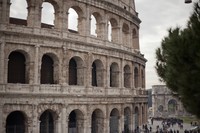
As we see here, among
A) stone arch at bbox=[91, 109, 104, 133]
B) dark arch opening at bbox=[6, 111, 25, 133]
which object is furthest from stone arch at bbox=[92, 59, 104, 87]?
dark arch opening at bbox=[6, 111, 25, 133]

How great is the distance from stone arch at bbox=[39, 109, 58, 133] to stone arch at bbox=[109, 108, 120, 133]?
545cm

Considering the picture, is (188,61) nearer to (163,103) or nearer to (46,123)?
(46,123)

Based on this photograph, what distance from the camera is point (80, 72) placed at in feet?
74.1

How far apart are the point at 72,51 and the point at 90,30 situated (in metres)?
2.56

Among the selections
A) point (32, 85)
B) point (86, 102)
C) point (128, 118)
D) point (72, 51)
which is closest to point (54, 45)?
point (72, 51)

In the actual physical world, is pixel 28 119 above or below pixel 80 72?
below

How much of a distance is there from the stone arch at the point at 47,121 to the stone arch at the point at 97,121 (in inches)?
151

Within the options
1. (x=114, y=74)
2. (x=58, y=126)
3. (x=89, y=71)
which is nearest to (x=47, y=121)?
(x=58, y=126)

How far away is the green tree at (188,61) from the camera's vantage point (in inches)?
304

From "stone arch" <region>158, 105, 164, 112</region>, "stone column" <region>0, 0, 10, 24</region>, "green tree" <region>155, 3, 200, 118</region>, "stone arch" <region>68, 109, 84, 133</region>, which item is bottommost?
"stone arch" <region>158, 105, 164, 112</region>

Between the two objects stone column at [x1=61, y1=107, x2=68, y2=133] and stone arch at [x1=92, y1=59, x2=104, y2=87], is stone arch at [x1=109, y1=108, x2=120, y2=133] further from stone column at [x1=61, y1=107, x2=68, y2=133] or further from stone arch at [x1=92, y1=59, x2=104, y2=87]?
stone column at [x1=61, y1=107, x2=68, y2=133]

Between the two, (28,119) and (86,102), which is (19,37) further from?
(86,102)

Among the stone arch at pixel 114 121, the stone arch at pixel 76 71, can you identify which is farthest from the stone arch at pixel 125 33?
the stone arch at pixel 76 71

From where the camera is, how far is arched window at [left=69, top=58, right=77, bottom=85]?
22.7 metres
